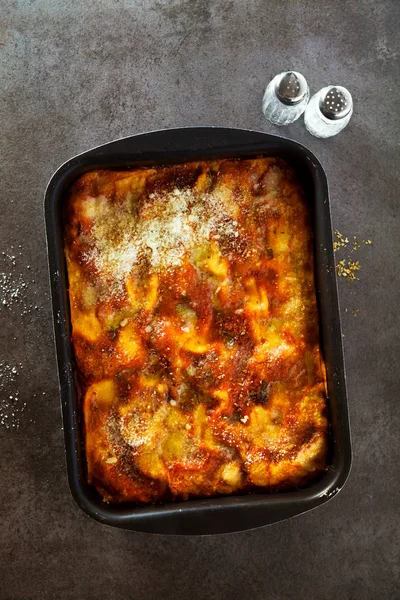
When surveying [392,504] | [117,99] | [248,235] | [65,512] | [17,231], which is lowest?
[65,512]

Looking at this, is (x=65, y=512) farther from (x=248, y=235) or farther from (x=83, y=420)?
(x=248, y=235)

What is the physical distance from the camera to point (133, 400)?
2367mm

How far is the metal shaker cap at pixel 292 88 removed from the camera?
2.51 m

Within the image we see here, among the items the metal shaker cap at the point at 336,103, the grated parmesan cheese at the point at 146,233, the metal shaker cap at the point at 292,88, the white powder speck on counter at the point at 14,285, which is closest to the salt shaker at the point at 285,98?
the metal shaker cap at the point at 292,88

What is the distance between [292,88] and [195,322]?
4.02 feet

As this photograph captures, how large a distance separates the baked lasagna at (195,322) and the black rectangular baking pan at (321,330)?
0.31ft

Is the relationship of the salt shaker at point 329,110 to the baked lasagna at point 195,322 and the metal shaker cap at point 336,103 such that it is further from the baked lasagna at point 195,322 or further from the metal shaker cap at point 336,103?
the baked lasagna at point 195,322

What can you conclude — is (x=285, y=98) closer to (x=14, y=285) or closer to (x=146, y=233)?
(x=146, y=233)

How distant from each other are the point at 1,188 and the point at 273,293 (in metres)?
1.61

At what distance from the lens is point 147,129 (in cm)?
283

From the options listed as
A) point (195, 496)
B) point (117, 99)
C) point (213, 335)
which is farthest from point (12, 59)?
point (195, 496)

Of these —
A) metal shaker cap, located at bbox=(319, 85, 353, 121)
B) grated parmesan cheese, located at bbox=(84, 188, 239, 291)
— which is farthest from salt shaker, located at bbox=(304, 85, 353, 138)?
grated parmesan cheese, located at bbox=(84, 188, 239, 291)

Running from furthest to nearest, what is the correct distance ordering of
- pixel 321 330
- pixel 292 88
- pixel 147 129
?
1. pixel 147 129
2. pixel 292 88
3. pixel 321 330

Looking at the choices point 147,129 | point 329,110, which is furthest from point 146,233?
point 329,110
